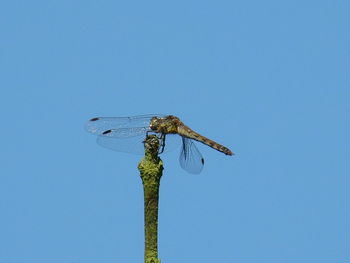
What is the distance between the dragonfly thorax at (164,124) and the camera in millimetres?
15930

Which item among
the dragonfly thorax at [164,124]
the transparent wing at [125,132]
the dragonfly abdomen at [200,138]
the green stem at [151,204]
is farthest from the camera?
the dragonfly abdomen at [200,138]

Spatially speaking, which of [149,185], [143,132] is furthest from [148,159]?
[143,132]

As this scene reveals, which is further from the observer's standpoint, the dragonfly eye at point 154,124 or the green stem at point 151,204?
the dragonfly eye at point 154,124

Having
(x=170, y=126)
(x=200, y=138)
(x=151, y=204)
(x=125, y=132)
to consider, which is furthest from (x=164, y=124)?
(x=151, y=204)

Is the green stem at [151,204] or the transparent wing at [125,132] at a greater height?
the transparent wing at [125,132]

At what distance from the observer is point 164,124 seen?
628 inches

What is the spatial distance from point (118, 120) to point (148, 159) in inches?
157

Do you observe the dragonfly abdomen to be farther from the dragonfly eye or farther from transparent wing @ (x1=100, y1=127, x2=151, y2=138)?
transparent wing @ (x1=100, y1=127, x2=151, y2=138)

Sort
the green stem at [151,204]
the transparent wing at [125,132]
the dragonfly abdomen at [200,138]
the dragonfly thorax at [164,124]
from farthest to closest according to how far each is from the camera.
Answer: the dragonfly abdomen at [200,138] → the transparent wing at [125,132] → the dragonfly thorax at [164,124] → the green stem at [151,204]

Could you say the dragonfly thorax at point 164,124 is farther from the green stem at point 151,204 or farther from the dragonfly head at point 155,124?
the green stem at point 151,204

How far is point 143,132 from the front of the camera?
16172 millimetres

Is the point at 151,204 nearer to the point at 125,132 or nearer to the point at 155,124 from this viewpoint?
the point at 155,124

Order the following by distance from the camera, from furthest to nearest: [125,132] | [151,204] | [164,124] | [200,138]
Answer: [200,138]
[125,132]
[164,124]
[151,204]

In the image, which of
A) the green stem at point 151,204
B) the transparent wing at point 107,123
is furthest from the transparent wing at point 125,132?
the green stem at point 151,204
